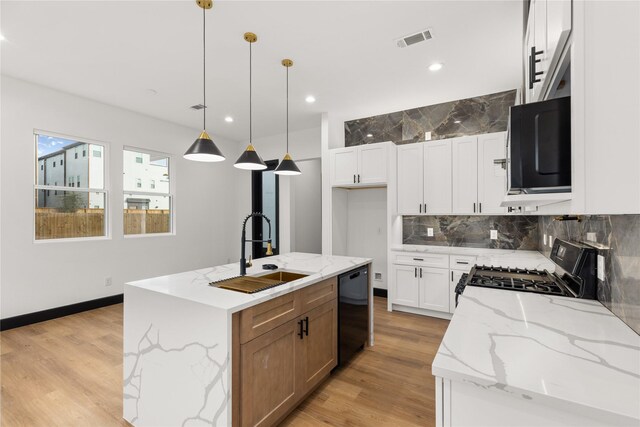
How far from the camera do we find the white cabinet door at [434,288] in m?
3.76

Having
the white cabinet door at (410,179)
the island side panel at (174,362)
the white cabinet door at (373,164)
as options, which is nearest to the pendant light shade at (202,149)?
the island side panel at (174,362)

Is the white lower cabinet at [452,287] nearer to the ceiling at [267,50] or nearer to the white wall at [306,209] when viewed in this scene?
the ceiling at [267,50]

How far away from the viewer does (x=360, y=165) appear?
14.3 ft

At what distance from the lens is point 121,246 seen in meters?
4.49

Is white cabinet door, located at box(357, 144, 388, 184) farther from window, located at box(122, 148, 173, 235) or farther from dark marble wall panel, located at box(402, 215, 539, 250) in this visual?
window, located at box(122, 148, 173, 235)

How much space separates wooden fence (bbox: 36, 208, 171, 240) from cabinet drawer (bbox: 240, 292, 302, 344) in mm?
3852

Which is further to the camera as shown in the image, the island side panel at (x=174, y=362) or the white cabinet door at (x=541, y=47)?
the island side panel at (x=174, y=362)

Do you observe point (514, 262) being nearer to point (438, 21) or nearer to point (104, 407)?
point (438, 21)

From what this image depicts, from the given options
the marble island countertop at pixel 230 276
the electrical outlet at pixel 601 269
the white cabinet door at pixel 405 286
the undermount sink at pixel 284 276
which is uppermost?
the electrical outlet at pixel 601 269

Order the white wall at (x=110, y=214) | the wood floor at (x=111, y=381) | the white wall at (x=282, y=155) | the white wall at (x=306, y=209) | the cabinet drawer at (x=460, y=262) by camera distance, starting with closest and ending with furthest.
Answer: the wood floor at (x=111, y=381), the white wall at (x=110, y=214), the cabinet drawer at (x=460, y=262), the white wall at (x=282, y=155), the white wall at (x=306, y=209)

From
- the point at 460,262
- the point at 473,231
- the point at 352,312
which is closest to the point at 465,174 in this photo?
the point at 473,231

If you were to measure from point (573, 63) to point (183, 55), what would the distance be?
10.7 ft

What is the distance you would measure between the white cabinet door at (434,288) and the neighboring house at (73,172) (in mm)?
4752

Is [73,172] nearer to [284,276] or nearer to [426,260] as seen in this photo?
[284,276]
